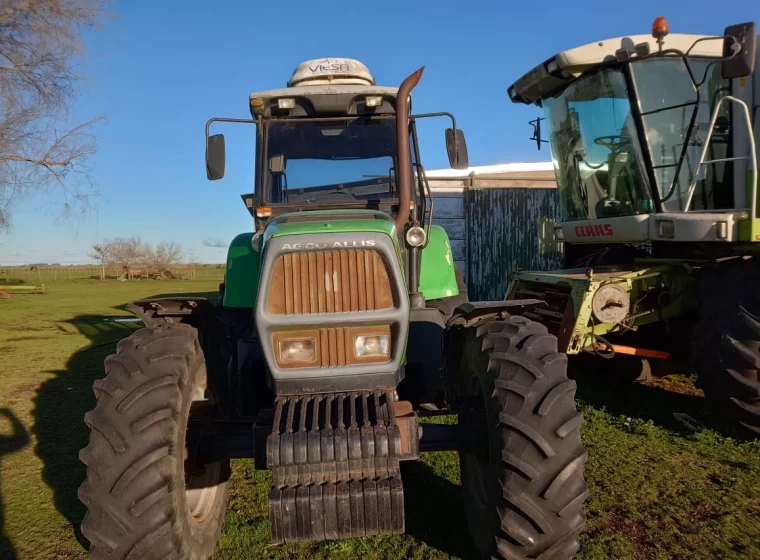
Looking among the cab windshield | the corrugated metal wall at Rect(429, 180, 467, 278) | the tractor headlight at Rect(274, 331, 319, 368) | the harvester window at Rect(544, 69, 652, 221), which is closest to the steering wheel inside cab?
the harvester window at Rect(544, 69, 652, 221)

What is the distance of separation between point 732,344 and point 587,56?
3.21 m

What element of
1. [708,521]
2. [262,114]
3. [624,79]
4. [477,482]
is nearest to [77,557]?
[477,482]

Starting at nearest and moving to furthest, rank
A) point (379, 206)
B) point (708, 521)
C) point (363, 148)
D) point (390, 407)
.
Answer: point (390, 407) < point (708, 521) < point (379, 206) < point (363, 148)

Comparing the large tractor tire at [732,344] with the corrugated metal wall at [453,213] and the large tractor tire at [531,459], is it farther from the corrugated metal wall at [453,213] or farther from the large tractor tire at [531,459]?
the corrugated metal wall at [453,213]

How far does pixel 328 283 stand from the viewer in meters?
3.22

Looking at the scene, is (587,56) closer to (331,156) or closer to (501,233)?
(331,156)

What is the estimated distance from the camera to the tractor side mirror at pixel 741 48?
4.77 m

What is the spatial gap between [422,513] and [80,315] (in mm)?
15422

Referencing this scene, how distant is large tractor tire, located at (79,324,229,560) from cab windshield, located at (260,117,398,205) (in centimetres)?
177

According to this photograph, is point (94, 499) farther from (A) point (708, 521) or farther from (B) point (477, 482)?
(A) point (708, 521)

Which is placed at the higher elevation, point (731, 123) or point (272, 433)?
point (731, 123)

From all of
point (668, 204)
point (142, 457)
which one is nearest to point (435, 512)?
point (142, 457)

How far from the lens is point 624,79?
621 centimetres

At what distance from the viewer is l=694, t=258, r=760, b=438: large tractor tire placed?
16.0ft
